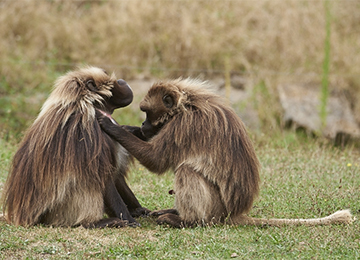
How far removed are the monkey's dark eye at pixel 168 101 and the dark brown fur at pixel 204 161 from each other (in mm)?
122

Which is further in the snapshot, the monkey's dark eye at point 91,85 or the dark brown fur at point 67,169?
the monkey's dark eye at point 91,85

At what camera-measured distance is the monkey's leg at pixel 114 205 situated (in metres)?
5.17

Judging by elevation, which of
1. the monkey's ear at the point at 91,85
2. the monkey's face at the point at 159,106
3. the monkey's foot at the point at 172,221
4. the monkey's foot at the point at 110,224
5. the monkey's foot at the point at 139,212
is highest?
the monkey's ear at the point at 91,85

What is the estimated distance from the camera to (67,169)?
4.96 m

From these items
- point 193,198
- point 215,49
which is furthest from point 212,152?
point 215,49

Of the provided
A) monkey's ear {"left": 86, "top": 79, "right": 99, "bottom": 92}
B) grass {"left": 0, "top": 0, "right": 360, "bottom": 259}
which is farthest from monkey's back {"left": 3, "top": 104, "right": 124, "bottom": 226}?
grass {"left": 0, "top": 0, "right": 360, "bottom": 259}

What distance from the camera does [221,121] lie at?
5309mm

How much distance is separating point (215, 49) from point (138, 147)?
903 centimetres

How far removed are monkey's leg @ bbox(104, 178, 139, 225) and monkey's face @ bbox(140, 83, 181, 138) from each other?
0.78 metres

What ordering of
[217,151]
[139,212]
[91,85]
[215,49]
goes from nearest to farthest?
[217,151], [91,85], [139,212], [215,49]

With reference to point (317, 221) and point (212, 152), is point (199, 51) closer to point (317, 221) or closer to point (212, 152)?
point (212, 152)

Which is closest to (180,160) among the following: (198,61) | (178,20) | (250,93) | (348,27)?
(250,93)

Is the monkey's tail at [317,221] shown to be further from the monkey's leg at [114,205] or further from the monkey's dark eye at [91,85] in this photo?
the monkey's dark eye at [91,85]

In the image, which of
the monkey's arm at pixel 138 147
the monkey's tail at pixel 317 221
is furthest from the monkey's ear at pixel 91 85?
the monkey's tail at pixel 317 221
